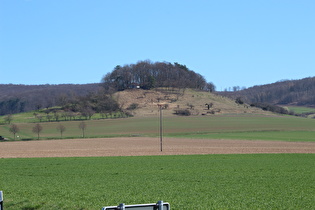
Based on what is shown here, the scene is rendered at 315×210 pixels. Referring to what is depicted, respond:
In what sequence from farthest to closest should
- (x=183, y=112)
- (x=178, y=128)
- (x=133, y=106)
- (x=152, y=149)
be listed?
(x=133, y=106) → (x=183, y=112) → (x=178, y=128) → (x=152, y=149)

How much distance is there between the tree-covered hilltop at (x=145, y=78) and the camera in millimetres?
179250

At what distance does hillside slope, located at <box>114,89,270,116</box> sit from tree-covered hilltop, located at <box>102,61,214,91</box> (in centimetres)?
769

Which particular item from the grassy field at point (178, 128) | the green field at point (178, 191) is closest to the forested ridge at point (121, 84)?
the grassy field at point (178, 128)

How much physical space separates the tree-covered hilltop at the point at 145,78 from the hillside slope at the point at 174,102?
7686 mm

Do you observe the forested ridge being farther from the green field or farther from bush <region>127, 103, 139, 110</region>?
the green field

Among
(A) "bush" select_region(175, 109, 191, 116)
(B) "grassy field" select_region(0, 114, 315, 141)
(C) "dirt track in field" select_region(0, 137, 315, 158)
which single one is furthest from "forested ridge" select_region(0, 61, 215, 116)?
(C) "dirt track in field" select_region(0, 137, 315, 158)

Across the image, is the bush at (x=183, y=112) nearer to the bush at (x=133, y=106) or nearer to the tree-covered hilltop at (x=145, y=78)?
the bush at (x=133, y=106)

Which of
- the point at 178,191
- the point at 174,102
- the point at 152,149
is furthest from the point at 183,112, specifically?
the point at 178,191

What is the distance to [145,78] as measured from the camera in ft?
617

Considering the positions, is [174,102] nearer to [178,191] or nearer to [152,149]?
[152,149]

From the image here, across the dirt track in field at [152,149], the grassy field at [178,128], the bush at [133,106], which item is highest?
the bush at [133,106]

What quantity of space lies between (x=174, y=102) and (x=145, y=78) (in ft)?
128

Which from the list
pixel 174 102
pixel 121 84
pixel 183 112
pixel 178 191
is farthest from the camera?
pixel 121 84

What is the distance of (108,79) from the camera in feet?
598
